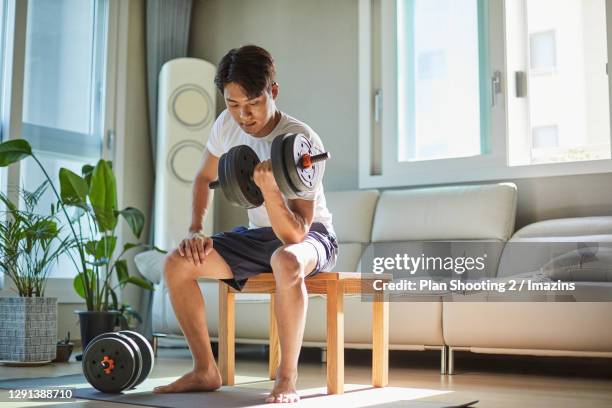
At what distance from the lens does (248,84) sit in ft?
7.35

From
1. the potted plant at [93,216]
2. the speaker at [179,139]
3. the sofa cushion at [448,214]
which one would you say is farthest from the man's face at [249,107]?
the speaker at [179,139]

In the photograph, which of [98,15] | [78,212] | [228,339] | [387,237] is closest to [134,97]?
[98,15]

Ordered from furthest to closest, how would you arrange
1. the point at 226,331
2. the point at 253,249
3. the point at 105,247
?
the point at 105,247, the point at 226,331, the point at 253,249

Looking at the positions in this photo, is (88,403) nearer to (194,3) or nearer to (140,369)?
(140,369)

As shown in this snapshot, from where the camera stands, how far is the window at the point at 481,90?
3785 mm

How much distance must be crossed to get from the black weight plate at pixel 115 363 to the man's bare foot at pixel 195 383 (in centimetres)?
12

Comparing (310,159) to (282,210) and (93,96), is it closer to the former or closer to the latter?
(282,210)

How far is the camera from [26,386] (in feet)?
8.37

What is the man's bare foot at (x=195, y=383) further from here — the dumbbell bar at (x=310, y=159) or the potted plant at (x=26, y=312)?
the potted plant at (x=26, y=312)

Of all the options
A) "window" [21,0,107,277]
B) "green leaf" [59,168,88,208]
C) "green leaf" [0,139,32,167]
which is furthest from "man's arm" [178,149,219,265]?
"window" [21,0,107,277]

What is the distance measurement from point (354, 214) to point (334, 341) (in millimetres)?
1694

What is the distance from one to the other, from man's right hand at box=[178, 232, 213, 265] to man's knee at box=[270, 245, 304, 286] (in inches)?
9.3

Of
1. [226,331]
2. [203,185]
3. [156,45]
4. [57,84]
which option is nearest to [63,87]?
[57,84]

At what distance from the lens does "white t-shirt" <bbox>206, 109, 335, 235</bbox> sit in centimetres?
239
